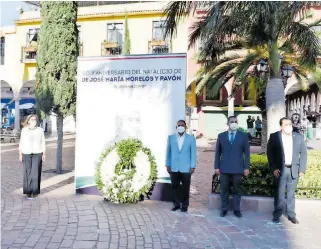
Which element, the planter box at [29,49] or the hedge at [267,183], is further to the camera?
the planter box at [29,49]

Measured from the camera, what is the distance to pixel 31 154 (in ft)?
24.7

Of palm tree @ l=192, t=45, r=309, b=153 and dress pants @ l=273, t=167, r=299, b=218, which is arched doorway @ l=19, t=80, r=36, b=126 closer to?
palm tree @ l=192, t=45, r=309, b=153

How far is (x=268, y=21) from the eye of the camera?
7.93 meters

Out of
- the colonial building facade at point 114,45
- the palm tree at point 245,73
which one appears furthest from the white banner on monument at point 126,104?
the colonial building facade at point 114,45

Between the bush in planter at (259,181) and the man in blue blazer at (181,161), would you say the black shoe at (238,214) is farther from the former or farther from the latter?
the man in blue blazer at (181,161)

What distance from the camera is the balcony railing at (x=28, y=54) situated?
2794 cm

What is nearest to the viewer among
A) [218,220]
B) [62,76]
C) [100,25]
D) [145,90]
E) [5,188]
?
[218,220]

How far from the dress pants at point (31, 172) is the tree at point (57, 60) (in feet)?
10.5

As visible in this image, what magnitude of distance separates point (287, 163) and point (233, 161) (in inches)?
33.0

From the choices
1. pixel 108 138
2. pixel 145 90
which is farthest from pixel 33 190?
pixel 145 90

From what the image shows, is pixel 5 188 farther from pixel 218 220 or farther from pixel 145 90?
pixel 218 220

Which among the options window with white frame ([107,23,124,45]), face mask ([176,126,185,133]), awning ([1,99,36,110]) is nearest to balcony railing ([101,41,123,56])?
window with white frame ([107,23,124,45])

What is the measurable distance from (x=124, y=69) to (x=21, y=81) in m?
23.3

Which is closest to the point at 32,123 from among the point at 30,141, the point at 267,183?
the point at 30,141
